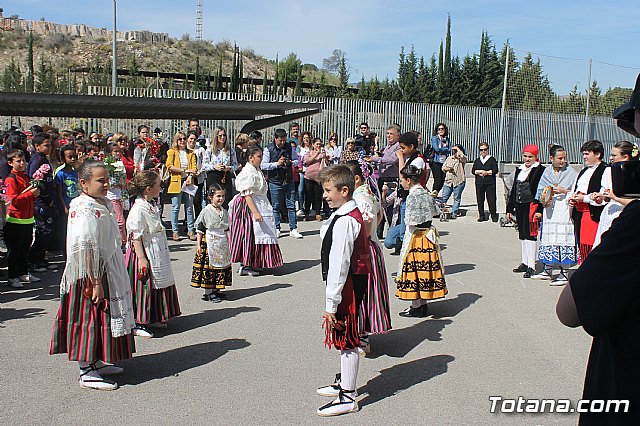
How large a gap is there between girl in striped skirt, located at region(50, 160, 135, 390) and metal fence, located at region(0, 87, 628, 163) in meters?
17.2

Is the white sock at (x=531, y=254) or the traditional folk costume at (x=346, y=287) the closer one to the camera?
the traditional folk costume at (x=346, y=287)

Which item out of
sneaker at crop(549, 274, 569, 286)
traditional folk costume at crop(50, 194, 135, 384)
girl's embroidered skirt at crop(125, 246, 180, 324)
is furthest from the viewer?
sneaker at crop(549, 274, 569, 286)

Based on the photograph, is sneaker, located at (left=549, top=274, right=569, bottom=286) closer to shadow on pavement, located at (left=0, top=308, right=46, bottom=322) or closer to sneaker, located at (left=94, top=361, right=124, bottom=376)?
sneaker, located at (left=94, top=361, right=124, bottom=376)

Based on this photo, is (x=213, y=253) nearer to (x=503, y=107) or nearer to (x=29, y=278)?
(x=29, y=278)

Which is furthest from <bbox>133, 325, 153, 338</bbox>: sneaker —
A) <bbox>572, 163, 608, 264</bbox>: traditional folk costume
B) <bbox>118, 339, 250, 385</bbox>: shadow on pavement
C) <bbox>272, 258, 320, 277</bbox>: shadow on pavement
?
<bbox>572, 163, 608, 264</bbox>: traditional folk costume

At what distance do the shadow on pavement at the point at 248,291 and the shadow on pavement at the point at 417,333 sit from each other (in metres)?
2.15

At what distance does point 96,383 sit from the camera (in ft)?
17.1

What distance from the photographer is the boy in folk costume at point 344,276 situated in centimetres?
471

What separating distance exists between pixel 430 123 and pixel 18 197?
20530 mm

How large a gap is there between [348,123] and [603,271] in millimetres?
23363

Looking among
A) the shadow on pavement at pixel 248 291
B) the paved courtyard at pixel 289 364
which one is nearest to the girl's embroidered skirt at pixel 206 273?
the paved courtyard at pixel 289 364

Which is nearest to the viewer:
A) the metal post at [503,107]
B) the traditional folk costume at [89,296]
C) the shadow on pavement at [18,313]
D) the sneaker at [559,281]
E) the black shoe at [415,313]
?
the traditional folk costume at [89,296]

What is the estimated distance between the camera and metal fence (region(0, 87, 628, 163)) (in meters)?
23.4

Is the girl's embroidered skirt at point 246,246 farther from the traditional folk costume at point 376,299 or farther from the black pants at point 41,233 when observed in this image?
the traditional folk costume at point 376,299
